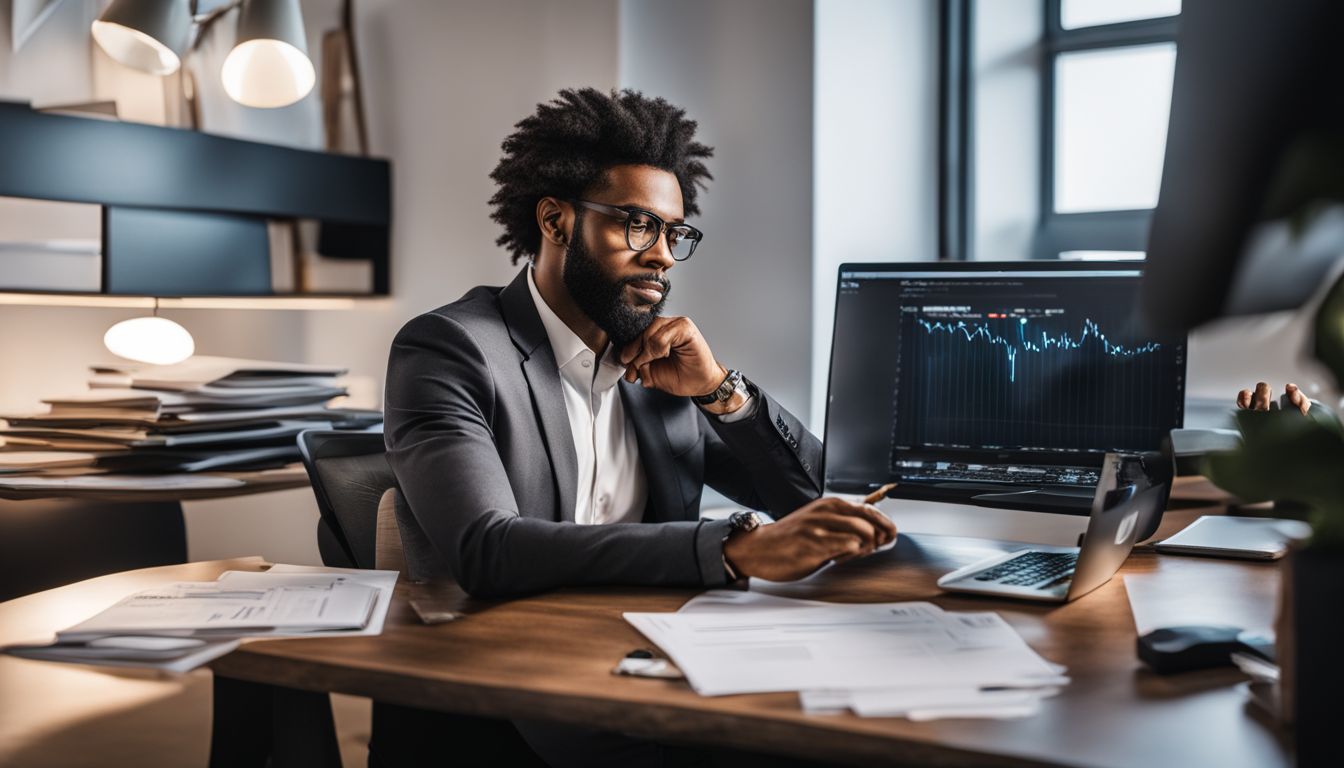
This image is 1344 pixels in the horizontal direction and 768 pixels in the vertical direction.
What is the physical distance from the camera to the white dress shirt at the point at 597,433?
6.32 ft

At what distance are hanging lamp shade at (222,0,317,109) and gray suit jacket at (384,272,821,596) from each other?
668 mm

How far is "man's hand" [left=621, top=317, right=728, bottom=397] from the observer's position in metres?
1.90

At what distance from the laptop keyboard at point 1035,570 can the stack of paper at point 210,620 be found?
709mm

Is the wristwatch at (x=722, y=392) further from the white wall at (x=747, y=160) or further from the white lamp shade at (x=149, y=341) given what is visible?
the white lamp shade at (x=149, y=341)

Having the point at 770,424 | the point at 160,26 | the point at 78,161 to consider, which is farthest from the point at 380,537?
the point at 78,161

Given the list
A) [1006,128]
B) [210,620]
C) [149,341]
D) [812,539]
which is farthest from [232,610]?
[1006,128]

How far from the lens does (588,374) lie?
1944 millimetres

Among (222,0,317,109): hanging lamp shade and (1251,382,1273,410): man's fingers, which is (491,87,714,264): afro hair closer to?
(222,0,317,109): hanging lamp shade

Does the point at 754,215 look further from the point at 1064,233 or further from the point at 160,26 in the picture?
the point at 160,26

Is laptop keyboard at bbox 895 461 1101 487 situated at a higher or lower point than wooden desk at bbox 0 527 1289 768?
higher

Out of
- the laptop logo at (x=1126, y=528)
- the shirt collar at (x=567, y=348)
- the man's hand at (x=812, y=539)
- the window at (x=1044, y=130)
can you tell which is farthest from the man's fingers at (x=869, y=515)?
the window at (x=1044, y=130)

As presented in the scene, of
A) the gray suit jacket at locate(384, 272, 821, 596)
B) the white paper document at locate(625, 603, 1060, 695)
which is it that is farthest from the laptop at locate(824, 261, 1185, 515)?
the white paper document at locate(625, 603, 1060, 695)

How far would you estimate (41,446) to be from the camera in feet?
8.61

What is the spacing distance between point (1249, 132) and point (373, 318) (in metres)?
2.79
